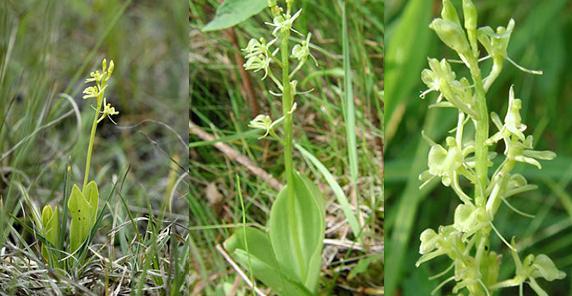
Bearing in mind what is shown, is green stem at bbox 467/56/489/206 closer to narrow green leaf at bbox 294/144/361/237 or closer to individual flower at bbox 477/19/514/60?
individual flower at bbox 477/19/514/60

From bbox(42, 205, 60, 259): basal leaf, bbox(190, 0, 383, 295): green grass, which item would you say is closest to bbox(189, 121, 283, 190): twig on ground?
bbox(190, 0, 383, 295): green grass

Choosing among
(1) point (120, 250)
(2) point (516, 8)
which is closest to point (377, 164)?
(1) point (120, 250)

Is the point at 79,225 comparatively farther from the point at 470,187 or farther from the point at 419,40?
the point at 470,187

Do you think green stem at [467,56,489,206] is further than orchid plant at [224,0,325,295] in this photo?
No

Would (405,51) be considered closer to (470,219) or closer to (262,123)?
(262,123)

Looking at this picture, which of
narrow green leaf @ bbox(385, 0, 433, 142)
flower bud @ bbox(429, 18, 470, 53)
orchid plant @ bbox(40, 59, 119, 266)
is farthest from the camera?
narrow green leaf @ bbox(385, 0, 433, 142)
